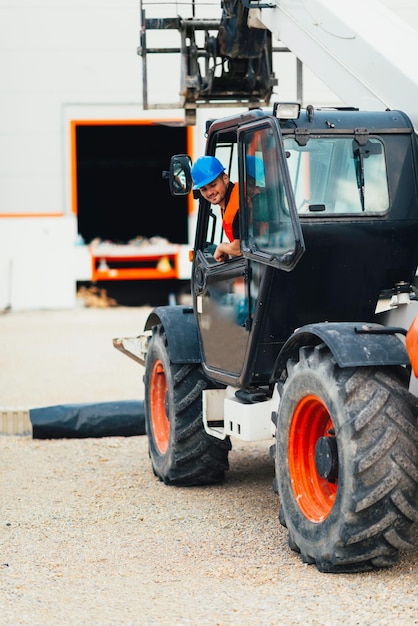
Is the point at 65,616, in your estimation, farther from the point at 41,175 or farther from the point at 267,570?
the point at 41,175

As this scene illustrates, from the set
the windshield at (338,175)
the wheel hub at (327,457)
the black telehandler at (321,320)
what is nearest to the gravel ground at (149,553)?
the black telehandler at (321,320)

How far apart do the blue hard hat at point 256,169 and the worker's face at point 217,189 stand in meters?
0.35

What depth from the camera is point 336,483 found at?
17.5ft

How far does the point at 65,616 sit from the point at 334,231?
2.34 m

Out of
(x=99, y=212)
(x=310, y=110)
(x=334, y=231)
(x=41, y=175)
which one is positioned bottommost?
(x=99, y=212)

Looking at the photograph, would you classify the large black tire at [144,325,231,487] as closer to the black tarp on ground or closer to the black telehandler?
the black telehandler

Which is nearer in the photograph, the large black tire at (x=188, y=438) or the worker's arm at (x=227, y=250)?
the worker's arm at (x=227, y=250)

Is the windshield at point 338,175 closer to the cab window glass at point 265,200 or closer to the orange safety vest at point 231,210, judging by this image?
the cab window glass at point 265,200

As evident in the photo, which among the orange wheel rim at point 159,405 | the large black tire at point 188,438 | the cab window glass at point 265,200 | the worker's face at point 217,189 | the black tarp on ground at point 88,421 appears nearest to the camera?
the cab window glass at point 265,200

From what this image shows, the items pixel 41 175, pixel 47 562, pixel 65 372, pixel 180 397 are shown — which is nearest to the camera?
pixel 47 562

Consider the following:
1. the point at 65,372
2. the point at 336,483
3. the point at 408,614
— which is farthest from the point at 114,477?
the point at 65,372

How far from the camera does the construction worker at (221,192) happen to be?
628 centimetres

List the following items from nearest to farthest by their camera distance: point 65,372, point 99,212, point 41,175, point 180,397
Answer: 1. point 180,397
2. point 65,372
3. point 41,175
4. point 99,212

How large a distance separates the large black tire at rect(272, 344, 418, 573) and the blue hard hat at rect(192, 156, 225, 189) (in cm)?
146
